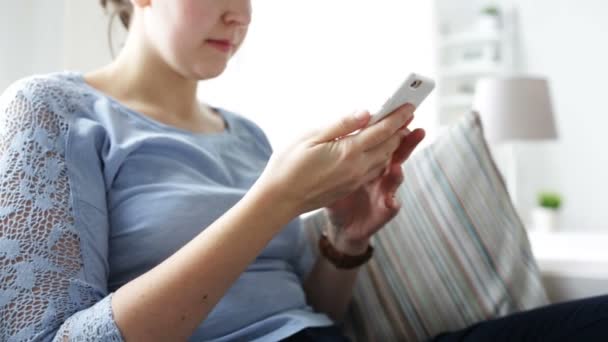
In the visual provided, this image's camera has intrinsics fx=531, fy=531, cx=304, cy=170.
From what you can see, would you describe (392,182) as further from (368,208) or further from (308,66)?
(308,66)

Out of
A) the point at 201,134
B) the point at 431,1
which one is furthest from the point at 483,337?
the point at 431,1

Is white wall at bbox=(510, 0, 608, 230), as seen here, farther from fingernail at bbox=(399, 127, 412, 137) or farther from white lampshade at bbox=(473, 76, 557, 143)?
fingernail at bbox=(399, 127, 412, 137)

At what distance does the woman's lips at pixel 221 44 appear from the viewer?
679 millimetres

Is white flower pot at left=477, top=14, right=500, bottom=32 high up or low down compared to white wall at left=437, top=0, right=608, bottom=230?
up

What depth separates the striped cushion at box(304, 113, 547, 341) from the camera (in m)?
0.80

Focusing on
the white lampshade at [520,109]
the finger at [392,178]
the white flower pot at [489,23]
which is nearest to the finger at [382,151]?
Answer: the finger at [392,178]

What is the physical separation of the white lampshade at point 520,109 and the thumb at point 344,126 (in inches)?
62.5

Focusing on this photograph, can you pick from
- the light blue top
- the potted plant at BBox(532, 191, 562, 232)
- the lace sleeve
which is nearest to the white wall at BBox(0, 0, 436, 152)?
the potted plant at BBox(532, 191, 562, 232)

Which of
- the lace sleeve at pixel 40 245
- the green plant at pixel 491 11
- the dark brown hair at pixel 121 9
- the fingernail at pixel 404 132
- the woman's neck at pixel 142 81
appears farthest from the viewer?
the green plant at pixel 491 11

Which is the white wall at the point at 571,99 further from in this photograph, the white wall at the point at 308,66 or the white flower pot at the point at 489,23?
the white wall at the point at 308,66

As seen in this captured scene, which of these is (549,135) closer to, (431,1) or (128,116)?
(431,1)

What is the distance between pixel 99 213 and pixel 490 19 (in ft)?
9.62

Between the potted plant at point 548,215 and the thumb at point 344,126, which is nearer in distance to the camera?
the thumb at point 344,126

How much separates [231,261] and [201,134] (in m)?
0.30
